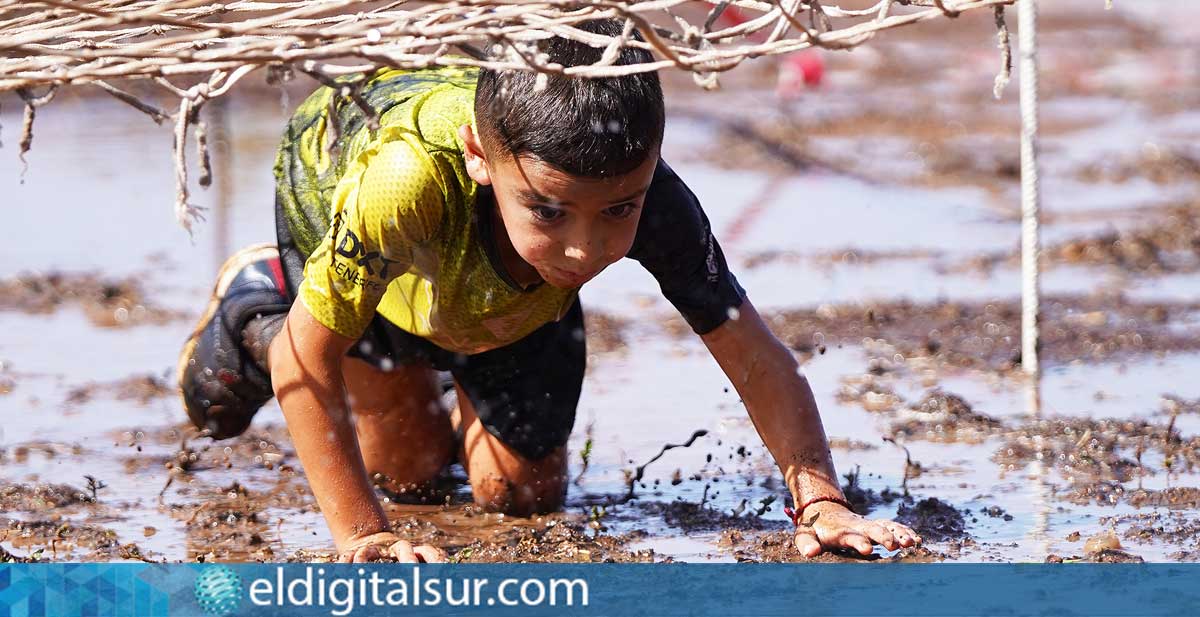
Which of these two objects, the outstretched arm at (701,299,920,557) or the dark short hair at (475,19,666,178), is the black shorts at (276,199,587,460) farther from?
the dark short hair at (475,19,666,178)

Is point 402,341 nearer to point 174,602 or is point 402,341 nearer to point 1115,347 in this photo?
point 174,602

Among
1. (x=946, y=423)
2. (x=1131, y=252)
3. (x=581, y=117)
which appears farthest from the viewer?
(x=1131, y=252)

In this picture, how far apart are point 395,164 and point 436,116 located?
0.25 m

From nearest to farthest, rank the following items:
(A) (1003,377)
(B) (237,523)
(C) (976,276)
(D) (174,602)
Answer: (D) (174,602) < (B) (237,523) < (A) (1003,377) < (C) (976,276)

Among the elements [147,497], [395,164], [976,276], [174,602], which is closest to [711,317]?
[395,164]

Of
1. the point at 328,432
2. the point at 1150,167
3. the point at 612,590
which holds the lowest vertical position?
the point at 612,590

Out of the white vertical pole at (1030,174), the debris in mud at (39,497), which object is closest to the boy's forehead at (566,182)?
the debris in mud at (39,497)

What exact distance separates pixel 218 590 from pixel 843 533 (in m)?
1.34

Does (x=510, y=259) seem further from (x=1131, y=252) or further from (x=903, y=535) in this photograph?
(x=1131, y=252)

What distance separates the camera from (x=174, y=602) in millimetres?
3602

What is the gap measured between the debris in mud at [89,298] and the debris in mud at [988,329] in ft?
8.11

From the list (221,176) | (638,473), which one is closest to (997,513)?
(638,473)

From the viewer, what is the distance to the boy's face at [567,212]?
3285 millimetres

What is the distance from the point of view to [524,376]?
449 centimetres
